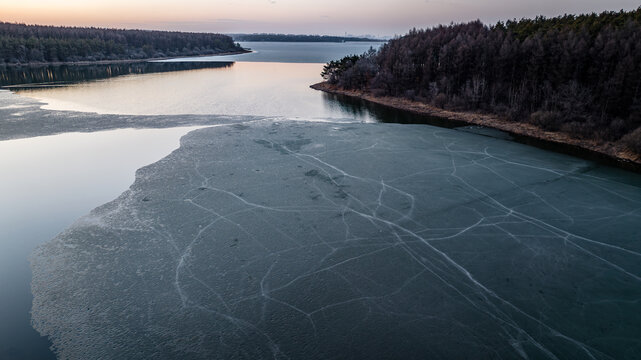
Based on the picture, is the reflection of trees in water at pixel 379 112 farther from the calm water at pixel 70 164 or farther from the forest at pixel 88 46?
the forest at pixel 88 46

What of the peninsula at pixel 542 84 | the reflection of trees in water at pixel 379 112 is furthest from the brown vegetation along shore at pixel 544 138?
the reflection of trees in water at pixel 379 112

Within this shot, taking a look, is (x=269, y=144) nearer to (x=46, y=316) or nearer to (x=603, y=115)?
(x=46, y=316)

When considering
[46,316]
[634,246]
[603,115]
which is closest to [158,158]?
[46,316]

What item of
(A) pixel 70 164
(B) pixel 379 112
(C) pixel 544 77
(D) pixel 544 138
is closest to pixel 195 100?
(B) pixel 379 112

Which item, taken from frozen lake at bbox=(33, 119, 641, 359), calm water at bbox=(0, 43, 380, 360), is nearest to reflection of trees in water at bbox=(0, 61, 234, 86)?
calm water at bbox=(0, 43, 380, 360)

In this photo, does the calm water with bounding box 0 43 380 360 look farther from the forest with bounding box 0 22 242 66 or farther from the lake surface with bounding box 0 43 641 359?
the forest with bounding box 0 22 242 66

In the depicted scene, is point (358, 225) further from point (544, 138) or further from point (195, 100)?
point (195, 100)
